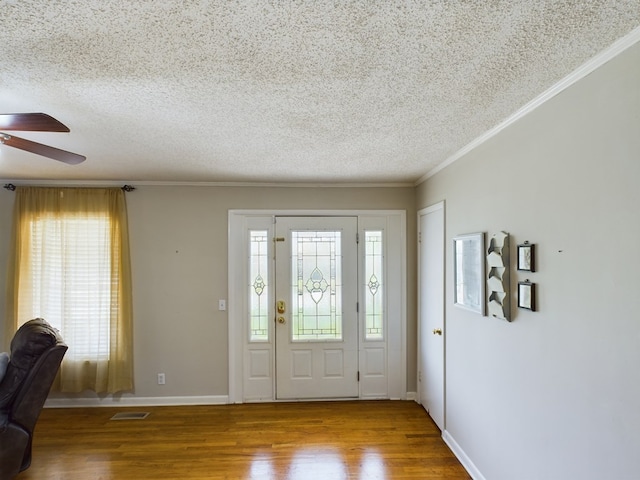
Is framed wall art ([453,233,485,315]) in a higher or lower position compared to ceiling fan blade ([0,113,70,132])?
lower

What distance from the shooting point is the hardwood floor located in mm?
2627

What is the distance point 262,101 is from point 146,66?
1.83 feet

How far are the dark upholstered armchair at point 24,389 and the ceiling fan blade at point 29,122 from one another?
1683mm

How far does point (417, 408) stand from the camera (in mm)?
3686

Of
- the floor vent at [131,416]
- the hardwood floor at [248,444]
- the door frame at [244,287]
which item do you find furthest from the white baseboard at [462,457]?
the floor vent at [131,416]

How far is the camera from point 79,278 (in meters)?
3.68

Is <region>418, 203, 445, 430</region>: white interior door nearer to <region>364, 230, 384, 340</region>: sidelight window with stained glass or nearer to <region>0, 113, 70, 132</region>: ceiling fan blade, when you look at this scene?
<region>364, 230, 384, 340</region>: sidelight window with stained glass

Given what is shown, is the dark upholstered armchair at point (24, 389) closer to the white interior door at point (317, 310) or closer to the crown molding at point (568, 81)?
the white interior door at point (317, 310)

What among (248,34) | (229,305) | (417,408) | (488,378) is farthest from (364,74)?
(417,408)

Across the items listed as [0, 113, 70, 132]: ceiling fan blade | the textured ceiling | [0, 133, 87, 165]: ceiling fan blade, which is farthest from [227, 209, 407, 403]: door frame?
[0, 113, 70, 132]: ceiling fan blade

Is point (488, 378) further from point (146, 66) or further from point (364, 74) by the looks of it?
Result: point (146, 66)

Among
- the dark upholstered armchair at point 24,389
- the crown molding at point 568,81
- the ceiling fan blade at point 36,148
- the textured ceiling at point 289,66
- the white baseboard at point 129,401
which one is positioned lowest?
the white baseboard at point 129,401

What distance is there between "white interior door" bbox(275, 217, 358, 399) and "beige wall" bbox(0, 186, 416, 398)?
419mm

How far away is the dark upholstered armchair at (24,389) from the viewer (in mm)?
2385
